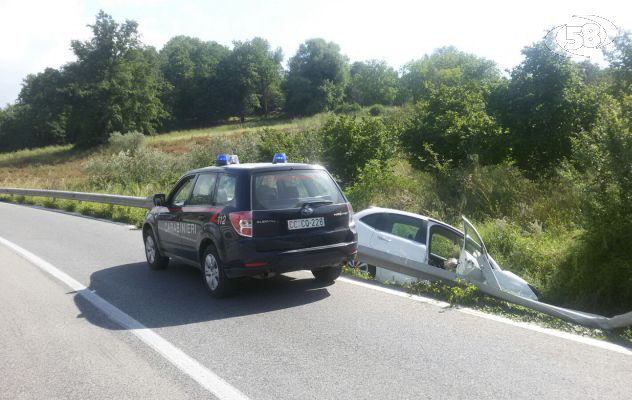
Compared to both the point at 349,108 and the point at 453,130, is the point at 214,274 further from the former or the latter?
→ the point at 349,108

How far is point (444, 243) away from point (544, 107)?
5.70 m

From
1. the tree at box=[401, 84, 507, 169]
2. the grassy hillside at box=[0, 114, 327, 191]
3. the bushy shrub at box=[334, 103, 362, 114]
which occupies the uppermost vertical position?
the bushy shrub at box=[334, 103, 362, 114]

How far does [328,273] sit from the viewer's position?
7750 mm

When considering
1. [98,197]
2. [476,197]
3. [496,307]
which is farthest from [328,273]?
[98,197]

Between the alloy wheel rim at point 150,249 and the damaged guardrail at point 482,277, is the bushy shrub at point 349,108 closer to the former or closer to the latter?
the alloy wheel rim at point 150,249

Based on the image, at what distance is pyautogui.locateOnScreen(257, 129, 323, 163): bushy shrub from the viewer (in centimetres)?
2056

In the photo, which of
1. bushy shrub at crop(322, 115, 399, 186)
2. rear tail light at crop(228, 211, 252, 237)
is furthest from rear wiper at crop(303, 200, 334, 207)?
bushy shrub at crop(322, 115, 399, 186)

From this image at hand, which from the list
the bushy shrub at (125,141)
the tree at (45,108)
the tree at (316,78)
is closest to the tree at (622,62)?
the bushy shrub at (125,141)

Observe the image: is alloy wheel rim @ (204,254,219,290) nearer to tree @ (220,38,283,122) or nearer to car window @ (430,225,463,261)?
car window @ (430,225,463,261)

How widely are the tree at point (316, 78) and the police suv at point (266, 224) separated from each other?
85.9 meters

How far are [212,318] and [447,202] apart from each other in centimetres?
797

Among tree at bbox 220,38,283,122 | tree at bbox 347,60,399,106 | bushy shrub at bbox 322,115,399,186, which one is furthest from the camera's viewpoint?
tree at bbox 347,60,399,106

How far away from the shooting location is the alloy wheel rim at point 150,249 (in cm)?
923

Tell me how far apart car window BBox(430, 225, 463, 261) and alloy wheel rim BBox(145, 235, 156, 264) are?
4.41 m
